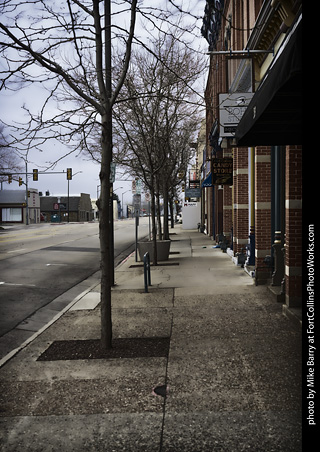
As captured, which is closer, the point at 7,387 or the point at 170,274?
the point at 7,387

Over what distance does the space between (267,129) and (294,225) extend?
1.98 meters

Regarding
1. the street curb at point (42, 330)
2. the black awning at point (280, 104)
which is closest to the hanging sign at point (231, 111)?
the black awning at point (280, 104)

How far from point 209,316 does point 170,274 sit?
5.31 metres

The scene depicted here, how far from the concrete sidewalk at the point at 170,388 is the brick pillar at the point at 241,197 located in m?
6.47

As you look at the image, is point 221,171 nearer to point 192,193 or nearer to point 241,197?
point 241,197

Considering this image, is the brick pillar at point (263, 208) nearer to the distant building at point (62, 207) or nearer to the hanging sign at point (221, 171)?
the hanging sign at point (221, 171)

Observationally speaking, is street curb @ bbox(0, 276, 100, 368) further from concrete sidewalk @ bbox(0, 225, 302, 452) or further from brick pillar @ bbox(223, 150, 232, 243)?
brick pillar @ bbox(223, 150, 232, 243)

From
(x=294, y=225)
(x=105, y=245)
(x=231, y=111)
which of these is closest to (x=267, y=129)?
(x=294, y=225)

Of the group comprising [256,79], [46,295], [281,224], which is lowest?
[46,295]

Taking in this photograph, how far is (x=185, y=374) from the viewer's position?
4992 millimetres

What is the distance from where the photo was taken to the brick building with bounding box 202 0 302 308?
494cm

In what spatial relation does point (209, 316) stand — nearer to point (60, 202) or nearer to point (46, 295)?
point (46, 295)

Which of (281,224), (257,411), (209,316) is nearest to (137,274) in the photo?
(281,224)

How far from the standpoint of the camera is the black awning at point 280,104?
3480 millimetres
